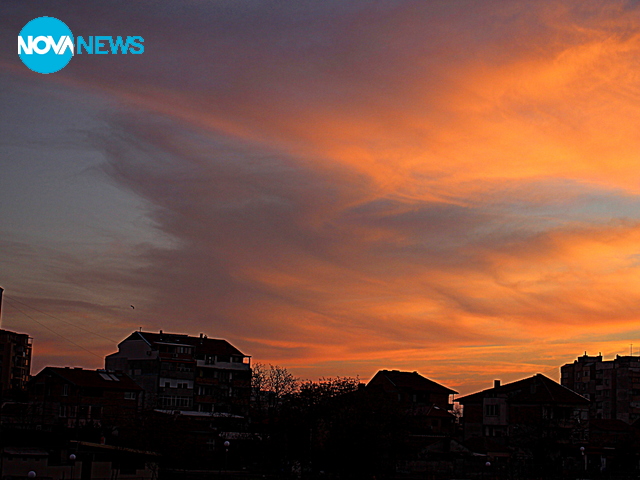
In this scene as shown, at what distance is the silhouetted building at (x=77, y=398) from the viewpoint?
95831 millimetres

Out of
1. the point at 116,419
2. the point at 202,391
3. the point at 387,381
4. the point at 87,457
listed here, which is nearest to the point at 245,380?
the point at 202,391

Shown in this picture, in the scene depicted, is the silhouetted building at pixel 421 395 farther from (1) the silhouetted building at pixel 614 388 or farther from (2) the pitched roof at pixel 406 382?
(1) the silhouetted building at pixel 614 388

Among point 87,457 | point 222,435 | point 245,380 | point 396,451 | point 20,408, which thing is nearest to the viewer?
point 87,457

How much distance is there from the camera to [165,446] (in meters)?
67.7

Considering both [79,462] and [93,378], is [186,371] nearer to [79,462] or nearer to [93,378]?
[93,378]

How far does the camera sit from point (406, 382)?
117 m

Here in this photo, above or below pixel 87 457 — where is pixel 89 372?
above

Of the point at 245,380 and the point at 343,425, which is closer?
the point at 343,425

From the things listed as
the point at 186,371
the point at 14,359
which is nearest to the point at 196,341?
the point at 186,371

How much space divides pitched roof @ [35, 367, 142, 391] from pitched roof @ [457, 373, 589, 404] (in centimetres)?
5050

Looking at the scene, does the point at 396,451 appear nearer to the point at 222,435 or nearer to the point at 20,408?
the point at 222,435

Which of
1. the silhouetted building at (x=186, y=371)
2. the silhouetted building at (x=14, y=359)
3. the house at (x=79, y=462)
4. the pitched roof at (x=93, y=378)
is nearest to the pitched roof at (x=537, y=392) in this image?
the silhouetted building at (x=186, y=371)

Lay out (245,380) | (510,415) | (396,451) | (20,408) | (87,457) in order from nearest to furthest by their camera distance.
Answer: (87,457), (396,451), (20,408), (510,415), (245,380)

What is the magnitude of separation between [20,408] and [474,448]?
5636 cm
